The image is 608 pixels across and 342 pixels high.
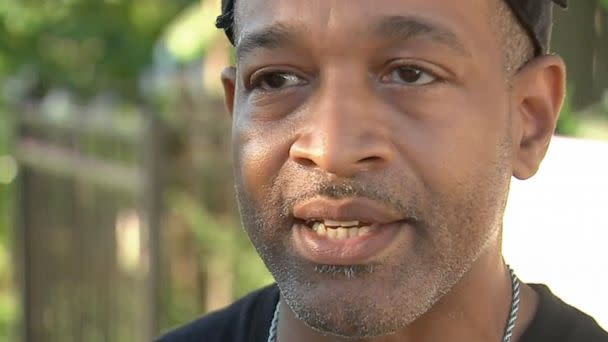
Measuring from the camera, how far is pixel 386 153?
2.07 m

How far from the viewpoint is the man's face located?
82.3 inches

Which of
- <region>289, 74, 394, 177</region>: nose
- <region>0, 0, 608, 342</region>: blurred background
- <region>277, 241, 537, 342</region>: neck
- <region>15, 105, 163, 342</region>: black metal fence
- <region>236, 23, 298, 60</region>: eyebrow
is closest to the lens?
<region>289, 74, 394, 177</region>: nose

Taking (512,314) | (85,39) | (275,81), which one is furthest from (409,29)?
(85,39)

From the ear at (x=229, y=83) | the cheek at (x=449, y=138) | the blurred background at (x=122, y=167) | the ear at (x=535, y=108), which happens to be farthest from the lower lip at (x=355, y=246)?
the blurred background at (x=122, y=167)

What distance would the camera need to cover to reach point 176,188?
567cm

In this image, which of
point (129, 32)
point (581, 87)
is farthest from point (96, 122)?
point (581, 87)

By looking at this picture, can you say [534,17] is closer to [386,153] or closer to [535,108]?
[535,108]

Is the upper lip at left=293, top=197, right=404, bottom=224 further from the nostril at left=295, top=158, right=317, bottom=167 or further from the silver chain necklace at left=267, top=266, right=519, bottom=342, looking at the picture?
the silver chain necklace at left=267, top=266, right=519, bottom=342

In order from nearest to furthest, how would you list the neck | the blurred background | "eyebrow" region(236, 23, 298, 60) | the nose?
the nose < "eyebrow" region(236, 23, 298, 60) < the neck < the blurred background

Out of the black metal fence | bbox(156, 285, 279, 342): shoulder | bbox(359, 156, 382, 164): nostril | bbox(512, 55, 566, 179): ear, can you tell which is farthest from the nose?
the black metal fence

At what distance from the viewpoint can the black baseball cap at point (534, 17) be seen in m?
2.28

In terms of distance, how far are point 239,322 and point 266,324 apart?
0.29 ft

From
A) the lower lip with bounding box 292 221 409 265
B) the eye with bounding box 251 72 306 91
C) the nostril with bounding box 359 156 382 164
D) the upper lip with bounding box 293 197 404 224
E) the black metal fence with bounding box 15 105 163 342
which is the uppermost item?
the eye with bounding box 251 72 306 91

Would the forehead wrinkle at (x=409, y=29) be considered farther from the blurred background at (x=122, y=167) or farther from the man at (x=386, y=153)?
the blurred background at (x=122, y=167)
